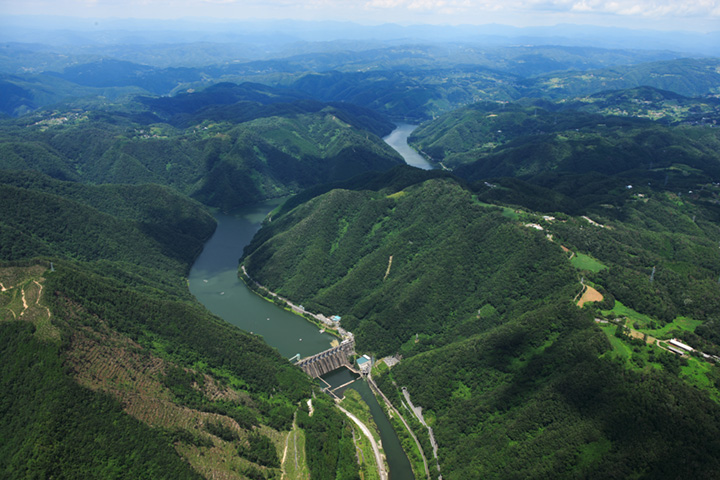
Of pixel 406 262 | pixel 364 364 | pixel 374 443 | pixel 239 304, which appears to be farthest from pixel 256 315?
pixel 374 443

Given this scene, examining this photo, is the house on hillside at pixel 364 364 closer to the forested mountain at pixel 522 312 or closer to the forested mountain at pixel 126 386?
the forested mountain at pixel 522 312

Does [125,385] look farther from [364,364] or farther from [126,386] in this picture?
[364,364]

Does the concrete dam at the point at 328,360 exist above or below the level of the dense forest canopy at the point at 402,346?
below

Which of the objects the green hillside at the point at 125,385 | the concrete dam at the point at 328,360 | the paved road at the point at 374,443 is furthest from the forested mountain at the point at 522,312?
the green hillside at the point at 125,385

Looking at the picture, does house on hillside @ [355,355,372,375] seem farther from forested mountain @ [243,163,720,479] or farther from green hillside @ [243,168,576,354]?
forested mountain @ [243,163,720,479]

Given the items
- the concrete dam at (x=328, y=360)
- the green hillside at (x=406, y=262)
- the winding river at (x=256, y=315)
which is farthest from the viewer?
the green hillside at (x=406, y=262)

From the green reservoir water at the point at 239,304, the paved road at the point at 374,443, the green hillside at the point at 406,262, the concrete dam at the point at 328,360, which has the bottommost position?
the green reservoir water at the point at 239,304
